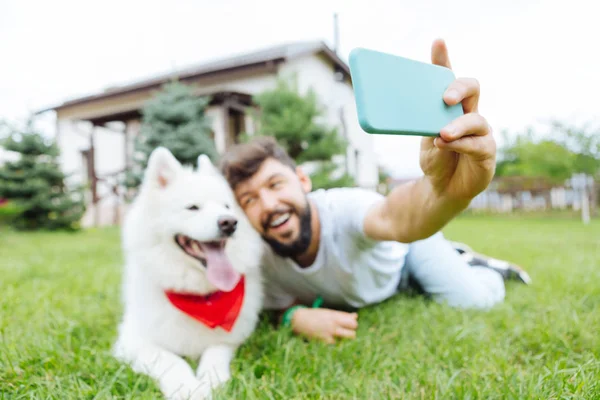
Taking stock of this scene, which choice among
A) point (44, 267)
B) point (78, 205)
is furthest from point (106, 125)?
point (44, 267)

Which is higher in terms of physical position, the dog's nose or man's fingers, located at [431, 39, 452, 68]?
man's fingers, located at [431, 39, 452, 68]

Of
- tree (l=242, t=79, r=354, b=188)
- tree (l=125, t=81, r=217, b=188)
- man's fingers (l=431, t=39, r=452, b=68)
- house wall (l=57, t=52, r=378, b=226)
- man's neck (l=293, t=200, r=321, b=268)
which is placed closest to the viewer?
man's fingers (l=431, t=39, r=452, b=68)

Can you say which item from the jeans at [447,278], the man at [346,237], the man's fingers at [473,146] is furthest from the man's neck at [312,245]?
the man's fingers at [473,146]

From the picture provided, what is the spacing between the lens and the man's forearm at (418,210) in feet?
4.36

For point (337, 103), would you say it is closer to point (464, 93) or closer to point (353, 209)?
point (353, 209)

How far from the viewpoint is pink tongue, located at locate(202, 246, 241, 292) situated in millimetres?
1824

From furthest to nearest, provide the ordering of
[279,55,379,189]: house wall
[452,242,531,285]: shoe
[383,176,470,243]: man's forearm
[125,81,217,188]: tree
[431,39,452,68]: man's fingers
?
[279,55,379,189]: house wall → [125,81,217,188]: tree → [452,242,531,285]: shoe → [383,176,470,243]: man's forearm → [431,39,452,68]: man's fingers

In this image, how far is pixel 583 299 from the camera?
2.38 metres

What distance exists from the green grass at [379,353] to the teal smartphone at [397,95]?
92 centimetres

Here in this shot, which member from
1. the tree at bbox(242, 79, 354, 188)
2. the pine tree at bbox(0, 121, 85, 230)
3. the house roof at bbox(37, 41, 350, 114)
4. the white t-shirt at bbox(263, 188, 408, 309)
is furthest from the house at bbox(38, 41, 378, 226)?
the white t-shirt at bbox(263, 188, 408, 309)

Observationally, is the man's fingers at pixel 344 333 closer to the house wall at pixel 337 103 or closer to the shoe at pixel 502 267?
the shoe at pixel 502 267

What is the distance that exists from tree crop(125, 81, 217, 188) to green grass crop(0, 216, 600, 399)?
5.34 m

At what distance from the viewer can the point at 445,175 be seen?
4.21 feet

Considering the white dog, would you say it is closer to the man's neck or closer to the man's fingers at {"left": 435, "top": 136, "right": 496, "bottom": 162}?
the man's neck
